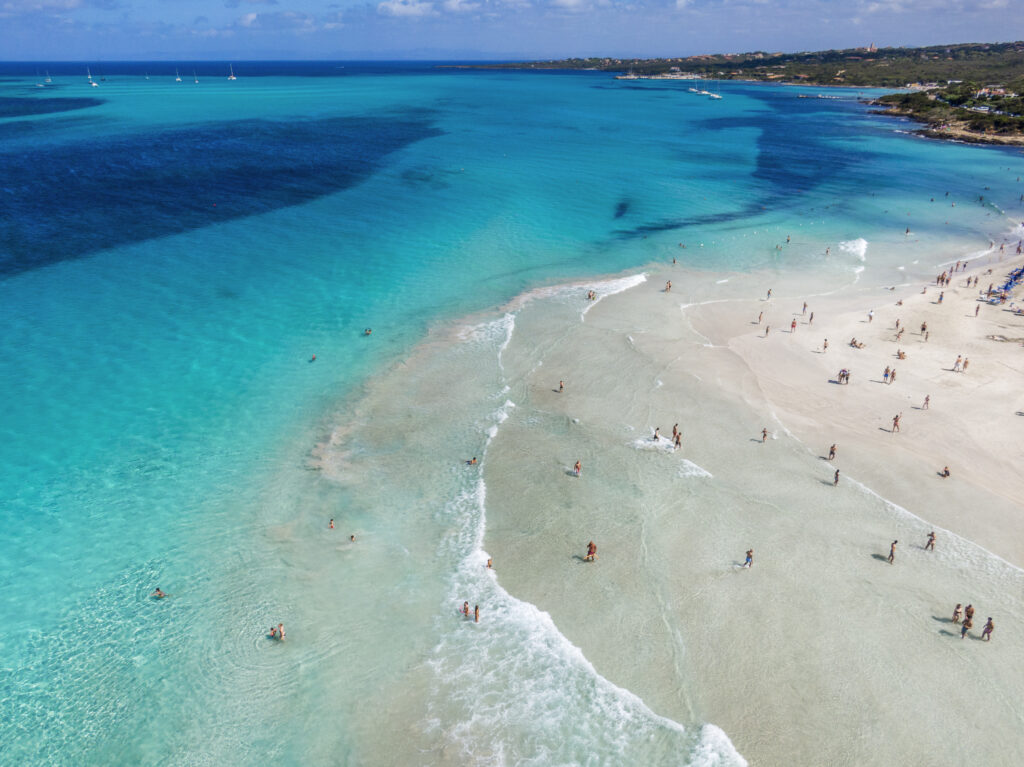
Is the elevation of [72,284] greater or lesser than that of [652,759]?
greater

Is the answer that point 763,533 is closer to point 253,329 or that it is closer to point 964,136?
point 253,329

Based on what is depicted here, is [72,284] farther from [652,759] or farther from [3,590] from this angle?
[652,759]

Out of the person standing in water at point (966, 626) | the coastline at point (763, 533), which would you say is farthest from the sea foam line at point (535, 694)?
the person standing in water at point (966, 626)

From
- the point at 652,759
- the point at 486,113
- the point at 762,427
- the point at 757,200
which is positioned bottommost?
the point at 652,759

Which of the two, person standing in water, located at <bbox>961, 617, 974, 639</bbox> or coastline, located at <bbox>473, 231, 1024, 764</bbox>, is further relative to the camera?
person standing in water, located at <bbox>961, 617, 974, 639</bbox>

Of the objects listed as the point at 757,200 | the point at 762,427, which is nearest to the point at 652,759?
the point at 762,427

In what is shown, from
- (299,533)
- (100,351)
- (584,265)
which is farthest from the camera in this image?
(584,265)

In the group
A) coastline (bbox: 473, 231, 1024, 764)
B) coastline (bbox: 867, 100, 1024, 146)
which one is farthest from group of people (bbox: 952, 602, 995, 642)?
coastline (bbox: 867, 100, 1024, 146)

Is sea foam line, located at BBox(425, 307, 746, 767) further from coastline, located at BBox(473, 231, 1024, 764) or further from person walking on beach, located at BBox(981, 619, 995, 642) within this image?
person walking on beach, located at BBox(981, 619, 995, 642)
